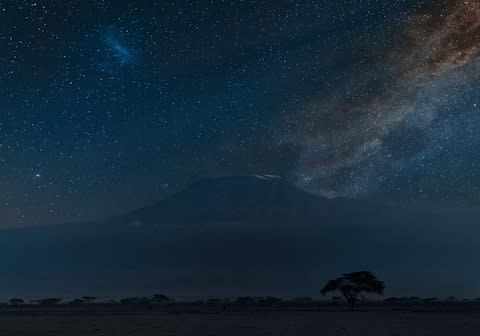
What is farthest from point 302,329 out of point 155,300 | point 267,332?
point 155,300

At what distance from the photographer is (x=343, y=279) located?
90.0 meters

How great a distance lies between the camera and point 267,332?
4334cm

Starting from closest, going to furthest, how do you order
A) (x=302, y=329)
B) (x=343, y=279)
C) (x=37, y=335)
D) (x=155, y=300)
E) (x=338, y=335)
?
(x=338, y=335), (x=37, y=335), (x=302, y=329), (x=343, y=279), (x=155, y=300)

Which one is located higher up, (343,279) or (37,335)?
(343,279)

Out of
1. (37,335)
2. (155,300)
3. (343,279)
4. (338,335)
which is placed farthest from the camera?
(155,300)

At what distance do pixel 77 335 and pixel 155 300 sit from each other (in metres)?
113

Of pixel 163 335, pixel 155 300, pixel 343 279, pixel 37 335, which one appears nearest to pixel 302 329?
pixel 163 335

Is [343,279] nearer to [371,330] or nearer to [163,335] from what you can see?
[371,330]

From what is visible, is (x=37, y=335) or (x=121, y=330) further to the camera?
(x=121, y=330)

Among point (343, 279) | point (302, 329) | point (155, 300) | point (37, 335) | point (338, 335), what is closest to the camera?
point (338, 335)

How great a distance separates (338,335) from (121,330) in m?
17.2

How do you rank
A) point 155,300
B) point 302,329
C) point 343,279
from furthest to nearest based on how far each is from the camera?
1. point 155,300
2. point 343,279
3. point 302,329

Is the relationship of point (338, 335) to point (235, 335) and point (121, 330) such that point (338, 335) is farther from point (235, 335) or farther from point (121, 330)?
point (121, 330)

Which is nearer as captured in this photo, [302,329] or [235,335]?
[235,335]
